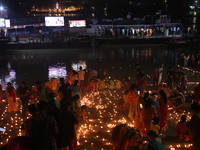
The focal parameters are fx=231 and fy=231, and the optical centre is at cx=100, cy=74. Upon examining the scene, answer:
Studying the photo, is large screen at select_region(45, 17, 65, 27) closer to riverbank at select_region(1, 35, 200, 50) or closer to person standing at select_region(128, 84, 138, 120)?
riverbank at select_region(1, 35, 200, 50)

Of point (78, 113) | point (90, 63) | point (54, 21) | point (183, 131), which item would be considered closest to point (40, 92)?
point (78, 113)

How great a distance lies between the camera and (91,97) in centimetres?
1061

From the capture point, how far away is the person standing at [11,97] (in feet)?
27.0

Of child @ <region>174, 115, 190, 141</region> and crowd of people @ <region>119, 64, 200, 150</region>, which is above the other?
crowd of people @ <region>119, 64, 200, 150</region>

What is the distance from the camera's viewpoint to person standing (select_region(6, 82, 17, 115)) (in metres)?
8.22

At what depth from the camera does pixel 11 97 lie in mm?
8367

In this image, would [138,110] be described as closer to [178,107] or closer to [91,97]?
[178,107]

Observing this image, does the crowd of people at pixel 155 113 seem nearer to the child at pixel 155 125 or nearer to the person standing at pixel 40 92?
the child at pixel 155 125

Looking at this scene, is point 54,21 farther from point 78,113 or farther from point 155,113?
point 155,113

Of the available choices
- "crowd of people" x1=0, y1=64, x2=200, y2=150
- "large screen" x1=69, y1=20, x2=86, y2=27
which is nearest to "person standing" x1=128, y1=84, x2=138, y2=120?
"crowd of people" x1=0, y1=64, x2=200, y2=150

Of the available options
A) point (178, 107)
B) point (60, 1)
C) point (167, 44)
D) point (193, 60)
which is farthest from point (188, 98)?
point (60, 1)

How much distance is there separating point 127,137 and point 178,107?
462 cm

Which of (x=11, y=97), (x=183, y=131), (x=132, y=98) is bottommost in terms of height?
(x=183, y=131)

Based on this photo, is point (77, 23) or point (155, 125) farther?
point (77, 23)
